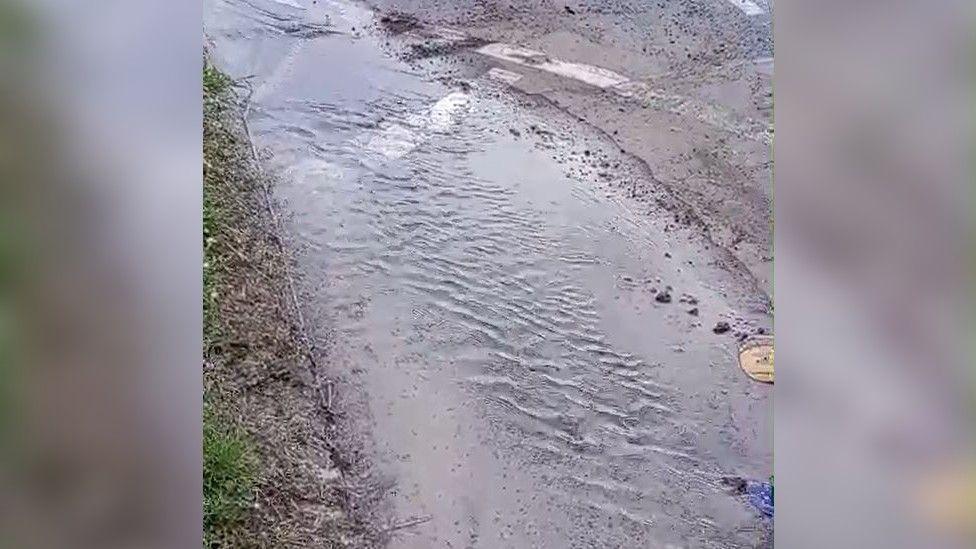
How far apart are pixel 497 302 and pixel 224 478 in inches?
28.2

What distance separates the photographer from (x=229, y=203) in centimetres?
174

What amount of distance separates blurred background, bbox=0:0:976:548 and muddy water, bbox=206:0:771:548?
3.30ft

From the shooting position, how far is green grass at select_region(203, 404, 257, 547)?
4.97 ft

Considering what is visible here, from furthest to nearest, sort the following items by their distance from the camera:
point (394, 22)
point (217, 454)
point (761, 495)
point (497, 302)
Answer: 1. point (394, 22)
2. point (497, 302)
3. point (761, 495)
4. point (217, 454)

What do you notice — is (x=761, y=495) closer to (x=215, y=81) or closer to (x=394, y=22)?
(x=394, y=22)

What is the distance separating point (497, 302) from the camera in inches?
69.6

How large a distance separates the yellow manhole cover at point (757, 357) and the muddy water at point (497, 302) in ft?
0.08

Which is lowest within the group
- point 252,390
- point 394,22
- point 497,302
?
point 252,390

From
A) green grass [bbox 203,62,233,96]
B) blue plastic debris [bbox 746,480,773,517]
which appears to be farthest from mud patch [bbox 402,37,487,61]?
blue plastic debris [bbox 746,480,773,517]

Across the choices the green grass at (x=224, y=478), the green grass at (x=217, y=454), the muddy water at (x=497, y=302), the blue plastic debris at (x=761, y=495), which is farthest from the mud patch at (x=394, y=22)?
the blue plastic debris at (x=761, y=495)

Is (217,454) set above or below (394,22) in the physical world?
below

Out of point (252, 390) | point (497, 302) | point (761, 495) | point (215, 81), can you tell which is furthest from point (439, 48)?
point (761, 495)
